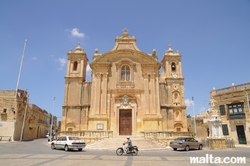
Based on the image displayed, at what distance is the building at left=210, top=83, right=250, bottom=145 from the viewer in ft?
87.8

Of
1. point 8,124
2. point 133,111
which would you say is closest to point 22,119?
point 8,124

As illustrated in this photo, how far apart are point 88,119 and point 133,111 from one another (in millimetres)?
6531

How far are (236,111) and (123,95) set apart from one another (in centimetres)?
1619

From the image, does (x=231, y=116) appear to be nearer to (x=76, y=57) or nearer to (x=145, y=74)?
(x=145, y=74)

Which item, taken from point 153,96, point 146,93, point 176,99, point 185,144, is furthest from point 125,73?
point 185,144

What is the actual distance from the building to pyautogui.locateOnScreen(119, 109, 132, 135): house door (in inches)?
540

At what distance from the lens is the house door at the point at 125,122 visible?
2809 centimetres

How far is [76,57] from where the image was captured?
3216 centimetres

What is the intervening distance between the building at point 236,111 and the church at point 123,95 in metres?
5.89

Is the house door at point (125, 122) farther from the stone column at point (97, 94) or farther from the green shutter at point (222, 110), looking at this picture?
the green shutter at point (222, 110)

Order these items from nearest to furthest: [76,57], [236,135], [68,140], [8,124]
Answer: [68,140], [236,135], [8,124], [76,57]

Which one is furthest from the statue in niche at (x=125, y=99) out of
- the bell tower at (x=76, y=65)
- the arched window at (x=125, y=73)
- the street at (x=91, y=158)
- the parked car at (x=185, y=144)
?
the street at (x=91, y=158)

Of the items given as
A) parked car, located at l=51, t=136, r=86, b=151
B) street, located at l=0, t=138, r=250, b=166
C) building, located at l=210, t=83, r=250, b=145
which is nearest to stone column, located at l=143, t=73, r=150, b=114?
building, located at l=210, t=83, r=250, b=145

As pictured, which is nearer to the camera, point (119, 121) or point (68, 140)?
point (68, 140)
